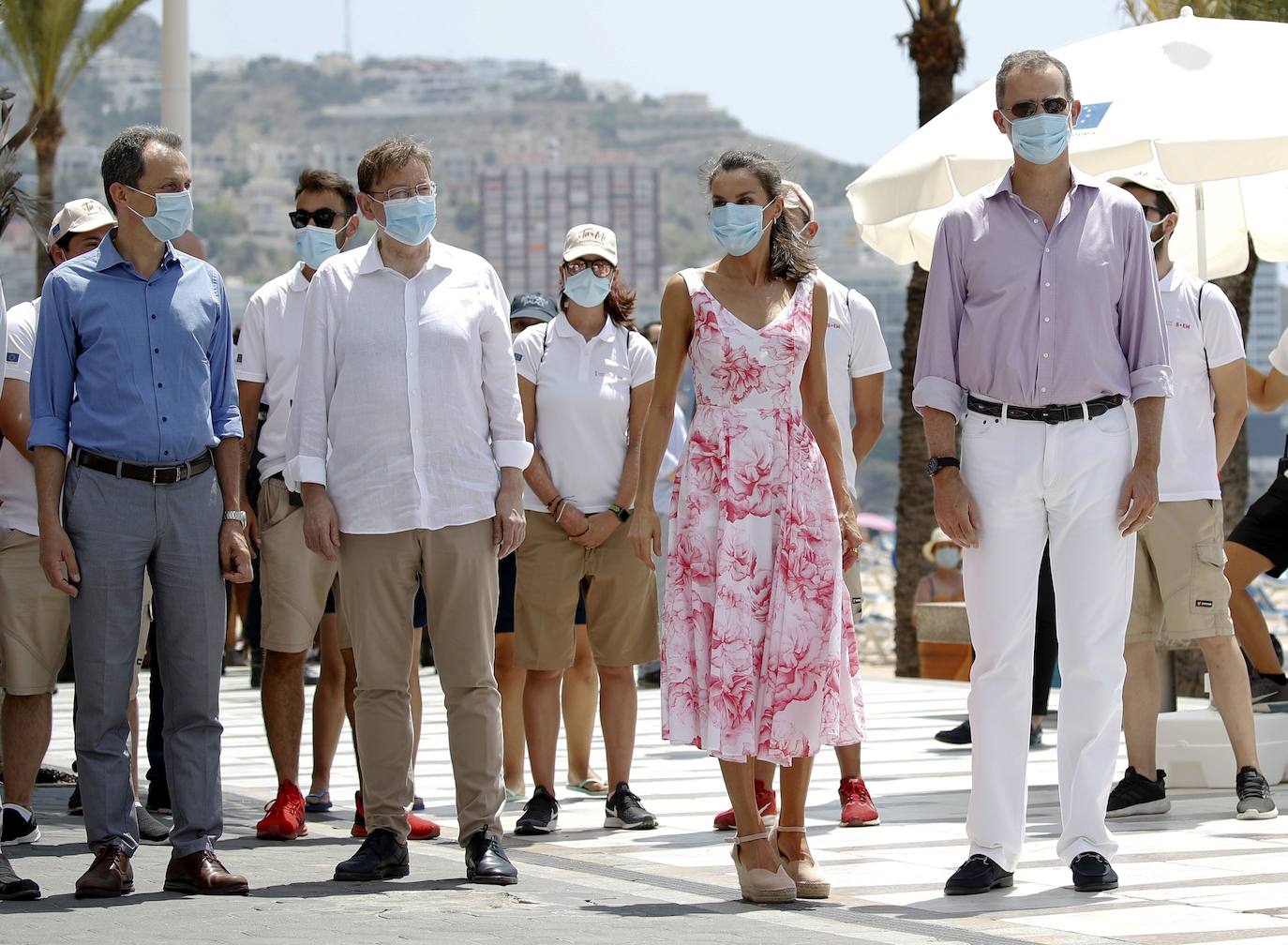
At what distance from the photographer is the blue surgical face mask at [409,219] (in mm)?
6945

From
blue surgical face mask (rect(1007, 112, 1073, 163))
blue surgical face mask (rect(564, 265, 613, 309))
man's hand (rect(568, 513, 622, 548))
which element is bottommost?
man's hand (rect(568, 513, 622, 548))

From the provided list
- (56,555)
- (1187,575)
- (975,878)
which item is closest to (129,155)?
(56,555)

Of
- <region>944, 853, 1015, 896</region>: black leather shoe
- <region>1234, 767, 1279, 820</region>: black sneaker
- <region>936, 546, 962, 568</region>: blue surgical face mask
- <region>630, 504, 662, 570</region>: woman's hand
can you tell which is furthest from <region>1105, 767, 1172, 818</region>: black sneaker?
<region>936, 546, 962, 568</region>: blue surgical face mask

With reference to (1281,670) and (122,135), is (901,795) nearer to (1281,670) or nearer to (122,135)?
(1281,670)

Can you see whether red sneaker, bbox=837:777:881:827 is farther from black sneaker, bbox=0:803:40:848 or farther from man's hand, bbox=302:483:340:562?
black sneaker, bbox=0:803:40:848

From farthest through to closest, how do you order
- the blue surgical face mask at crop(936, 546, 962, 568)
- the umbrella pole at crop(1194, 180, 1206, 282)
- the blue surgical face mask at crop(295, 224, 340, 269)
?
1. the blue surgical face mask at crop(936, 546, 962, 568)
2. the umbrella pole at crop(1194, 180, 1206, 282)
3. the blue surgical face mask at crop(295, 224, 340, 269)

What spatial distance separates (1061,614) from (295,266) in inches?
131

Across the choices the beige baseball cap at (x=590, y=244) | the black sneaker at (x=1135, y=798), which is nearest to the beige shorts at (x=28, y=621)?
the beige baseball cap at (x=590, y=244)

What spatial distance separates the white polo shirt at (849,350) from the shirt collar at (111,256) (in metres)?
2.71

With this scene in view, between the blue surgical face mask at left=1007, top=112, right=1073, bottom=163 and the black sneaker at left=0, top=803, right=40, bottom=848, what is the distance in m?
4.10

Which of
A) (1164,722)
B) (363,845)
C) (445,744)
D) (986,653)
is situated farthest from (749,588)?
(445,744)

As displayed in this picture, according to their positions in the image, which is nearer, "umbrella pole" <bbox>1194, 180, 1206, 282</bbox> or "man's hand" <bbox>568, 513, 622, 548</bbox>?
"man's hand" <bbox>568, 513, 622, 548</bbox>

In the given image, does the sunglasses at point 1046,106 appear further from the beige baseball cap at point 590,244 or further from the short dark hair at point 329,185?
the short dark hair at point 329,185

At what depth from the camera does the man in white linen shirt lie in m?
6.85
